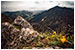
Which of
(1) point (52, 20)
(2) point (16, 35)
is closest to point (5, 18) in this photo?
(2) point (16, 35)

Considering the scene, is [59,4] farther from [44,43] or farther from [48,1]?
[44,43]

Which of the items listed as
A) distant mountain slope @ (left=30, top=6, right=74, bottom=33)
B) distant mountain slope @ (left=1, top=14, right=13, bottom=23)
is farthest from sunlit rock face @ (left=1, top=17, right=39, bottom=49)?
distant mountain slope @ (left=30, top=6, right=74, bottom=33)

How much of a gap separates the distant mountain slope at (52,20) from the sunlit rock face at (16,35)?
0.32m

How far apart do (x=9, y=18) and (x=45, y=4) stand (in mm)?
1182

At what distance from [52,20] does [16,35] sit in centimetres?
122

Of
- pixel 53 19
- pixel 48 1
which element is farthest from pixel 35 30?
pixel 48 1

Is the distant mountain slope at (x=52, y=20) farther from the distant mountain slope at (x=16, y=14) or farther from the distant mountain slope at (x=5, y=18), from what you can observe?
the distant mountain slope at (x=5, y=18)

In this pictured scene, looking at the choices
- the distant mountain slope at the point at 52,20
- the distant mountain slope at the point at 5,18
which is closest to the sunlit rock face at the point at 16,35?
the distant mountain slope at the point at 5,18

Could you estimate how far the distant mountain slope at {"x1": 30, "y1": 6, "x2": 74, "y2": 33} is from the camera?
15.6ft

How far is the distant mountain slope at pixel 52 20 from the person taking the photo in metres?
4.75

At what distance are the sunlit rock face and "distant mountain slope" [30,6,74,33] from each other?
32cm

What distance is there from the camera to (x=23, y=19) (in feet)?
15.6

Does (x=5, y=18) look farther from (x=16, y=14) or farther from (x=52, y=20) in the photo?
(x=52, y=20)

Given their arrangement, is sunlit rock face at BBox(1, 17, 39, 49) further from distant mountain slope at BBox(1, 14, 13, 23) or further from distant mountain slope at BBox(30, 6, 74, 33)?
distant mountain slope at BBox(30, 6, 74, 33)
